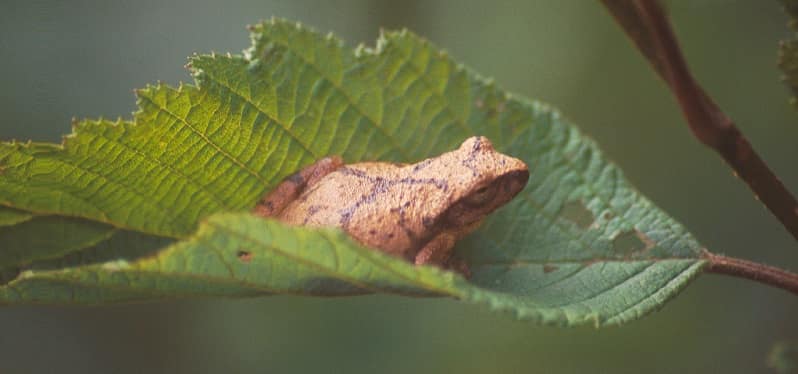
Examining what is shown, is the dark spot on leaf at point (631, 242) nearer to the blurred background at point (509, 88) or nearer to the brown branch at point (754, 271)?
the brown branch at point (754, 271)

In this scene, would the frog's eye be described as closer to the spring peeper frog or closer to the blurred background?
the spring peeper frog

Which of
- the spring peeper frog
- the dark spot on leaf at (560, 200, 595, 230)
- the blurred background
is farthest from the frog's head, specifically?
the blurred background

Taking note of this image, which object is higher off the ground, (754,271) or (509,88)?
(509,88)

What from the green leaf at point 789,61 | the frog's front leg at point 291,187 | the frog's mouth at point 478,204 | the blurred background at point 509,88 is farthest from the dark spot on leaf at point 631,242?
the blurred background at point 509,88

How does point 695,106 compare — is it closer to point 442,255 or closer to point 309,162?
point 442,255

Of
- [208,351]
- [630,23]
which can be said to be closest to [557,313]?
[630,23]

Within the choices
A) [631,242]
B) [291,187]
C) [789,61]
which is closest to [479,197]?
[631,242]
